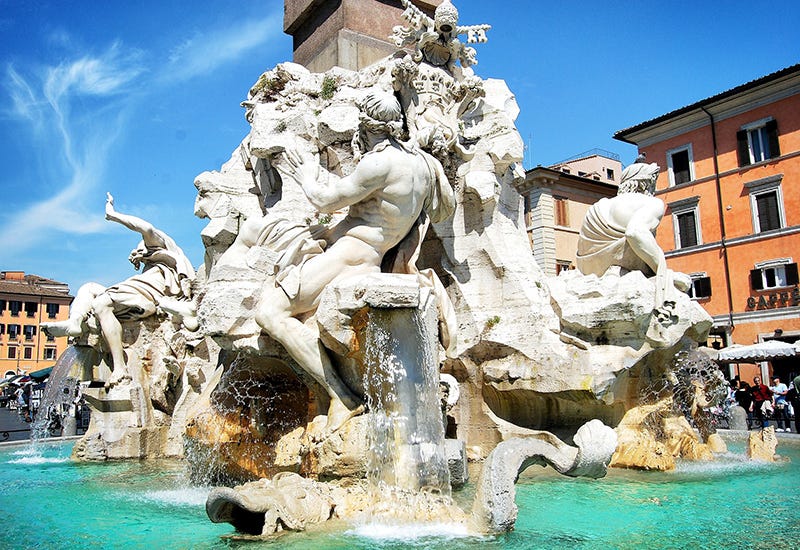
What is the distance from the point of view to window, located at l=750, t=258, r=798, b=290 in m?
27.8

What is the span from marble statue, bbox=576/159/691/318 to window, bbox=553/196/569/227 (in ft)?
77.2

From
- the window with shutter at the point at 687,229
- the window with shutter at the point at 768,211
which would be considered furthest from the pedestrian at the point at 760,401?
the window with shutter at the point at 687,229

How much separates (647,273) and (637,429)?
6.14 ft

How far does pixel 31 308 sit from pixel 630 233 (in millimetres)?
64132

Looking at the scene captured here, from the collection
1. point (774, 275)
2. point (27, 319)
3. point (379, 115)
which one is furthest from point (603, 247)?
point (27, 319)

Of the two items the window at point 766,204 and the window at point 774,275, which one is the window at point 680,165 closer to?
the window at point 766,204

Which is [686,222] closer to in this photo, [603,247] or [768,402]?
[768,402]

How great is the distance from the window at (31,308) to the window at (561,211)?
160ft

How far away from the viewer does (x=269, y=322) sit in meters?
6.14

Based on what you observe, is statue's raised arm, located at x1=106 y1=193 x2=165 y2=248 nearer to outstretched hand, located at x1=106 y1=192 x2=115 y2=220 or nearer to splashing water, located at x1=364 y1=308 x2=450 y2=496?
outstretched hand, located at x1=106 y1=192 x2=115 y2=220

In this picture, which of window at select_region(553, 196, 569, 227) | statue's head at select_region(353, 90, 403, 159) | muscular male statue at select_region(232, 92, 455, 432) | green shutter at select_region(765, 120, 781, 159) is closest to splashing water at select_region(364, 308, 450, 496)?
muscular male statue at select_region(232, 92, 455, 432)

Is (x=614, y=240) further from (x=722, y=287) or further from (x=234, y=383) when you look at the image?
(x=722, y=287)

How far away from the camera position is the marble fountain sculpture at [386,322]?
548 centimetres

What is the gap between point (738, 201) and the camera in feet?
98.3
